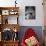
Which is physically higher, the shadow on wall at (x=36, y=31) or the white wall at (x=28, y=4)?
the white wall at (x=28, y=4)

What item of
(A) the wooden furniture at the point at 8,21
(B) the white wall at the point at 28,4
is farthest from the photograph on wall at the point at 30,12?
(A) the wooden furniture at the point at 8,21

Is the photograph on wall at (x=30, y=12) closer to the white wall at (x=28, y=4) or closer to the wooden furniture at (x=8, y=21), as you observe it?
the white wall at (x=28, y=4)

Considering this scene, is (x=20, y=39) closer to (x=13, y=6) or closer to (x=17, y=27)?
(x=17, y=27)

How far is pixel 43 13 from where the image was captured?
5.33 metres

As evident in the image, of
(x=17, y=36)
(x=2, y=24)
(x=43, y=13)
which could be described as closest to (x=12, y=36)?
(x=17, y=36)

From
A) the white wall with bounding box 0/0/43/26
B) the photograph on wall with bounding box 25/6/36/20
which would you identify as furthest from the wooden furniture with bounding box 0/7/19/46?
the photograph on wall with bounding box 25/6/36/20

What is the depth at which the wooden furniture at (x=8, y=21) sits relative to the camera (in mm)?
5233

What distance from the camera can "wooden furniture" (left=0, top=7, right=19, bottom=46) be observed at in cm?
523

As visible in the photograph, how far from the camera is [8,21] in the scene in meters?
5.38

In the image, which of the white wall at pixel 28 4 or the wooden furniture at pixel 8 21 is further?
the white wall at pixel 28 4

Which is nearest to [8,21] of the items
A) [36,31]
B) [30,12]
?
[30,12]

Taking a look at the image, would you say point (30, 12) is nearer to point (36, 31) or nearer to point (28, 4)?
point (28, 4)

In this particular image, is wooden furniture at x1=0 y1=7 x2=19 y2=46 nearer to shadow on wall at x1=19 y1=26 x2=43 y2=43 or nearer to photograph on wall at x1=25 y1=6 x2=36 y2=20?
shadow on wall at x1=19 y1=26 x2=43 y2=43

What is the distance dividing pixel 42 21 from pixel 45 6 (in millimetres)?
528
